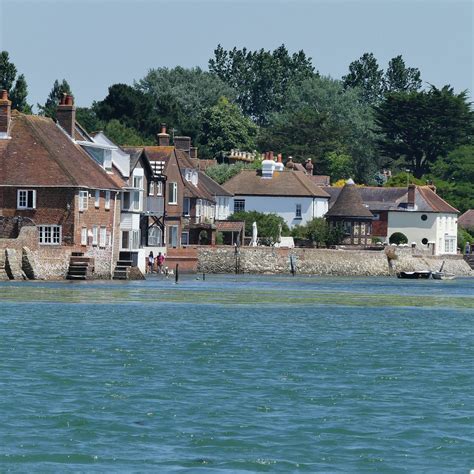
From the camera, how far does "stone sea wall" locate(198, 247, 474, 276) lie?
11206cm

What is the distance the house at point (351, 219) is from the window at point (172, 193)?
23.6 m

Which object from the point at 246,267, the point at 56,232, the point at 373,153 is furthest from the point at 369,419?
the point at 373,153

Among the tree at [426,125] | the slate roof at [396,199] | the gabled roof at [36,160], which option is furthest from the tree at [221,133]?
the gabled roof at [36,160]

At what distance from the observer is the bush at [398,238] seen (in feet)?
458

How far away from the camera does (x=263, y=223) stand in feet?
416

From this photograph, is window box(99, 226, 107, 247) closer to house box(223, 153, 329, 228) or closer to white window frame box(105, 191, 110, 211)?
white window frame box(105, 191, 110, 211)

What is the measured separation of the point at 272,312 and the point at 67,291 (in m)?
14.0

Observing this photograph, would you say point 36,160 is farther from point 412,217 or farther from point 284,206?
point 412,217

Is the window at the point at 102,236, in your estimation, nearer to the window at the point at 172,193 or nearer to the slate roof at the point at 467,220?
the window at the point at 172,193

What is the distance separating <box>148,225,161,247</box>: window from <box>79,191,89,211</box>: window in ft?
66.1

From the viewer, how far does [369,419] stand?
1187 inches

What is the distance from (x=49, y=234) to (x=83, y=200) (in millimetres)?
2715

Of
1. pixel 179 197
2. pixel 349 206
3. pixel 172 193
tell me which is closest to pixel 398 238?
pixel 349 206

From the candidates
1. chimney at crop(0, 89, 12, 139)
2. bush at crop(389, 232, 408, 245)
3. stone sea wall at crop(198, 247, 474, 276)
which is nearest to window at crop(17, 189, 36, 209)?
chimney at crop(0, 89, 12, 139)
